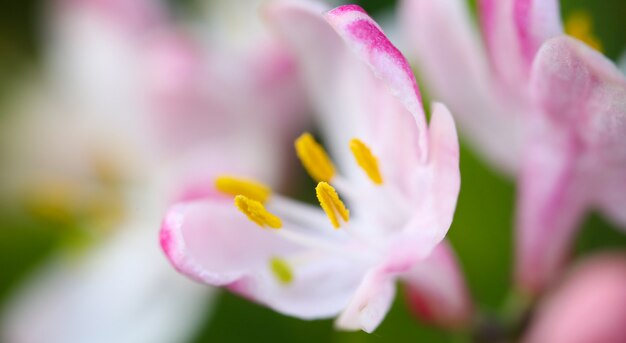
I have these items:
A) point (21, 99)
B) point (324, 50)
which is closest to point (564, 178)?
point (324, 50)

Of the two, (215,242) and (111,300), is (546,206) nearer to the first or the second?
(215,242)

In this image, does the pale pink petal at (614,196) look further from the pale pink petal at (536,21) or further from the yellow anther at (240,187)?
the yellow anther at (240,187)

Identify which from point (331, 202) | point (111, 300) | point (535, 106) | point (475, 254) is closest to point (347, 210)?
point (331, 202)

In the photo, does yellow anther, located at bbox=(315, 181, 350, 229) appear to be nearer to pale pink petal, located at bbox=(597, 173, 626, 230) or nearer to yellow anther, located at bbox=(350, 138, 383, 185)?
yellow anther, located at bbox=(350, 138, 383, 185)

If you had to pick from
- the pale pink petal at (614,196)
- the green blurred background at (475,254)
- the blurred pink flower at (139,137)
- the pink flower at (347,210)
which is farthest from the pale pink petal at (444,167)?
the blurred pink flower at (139,137)

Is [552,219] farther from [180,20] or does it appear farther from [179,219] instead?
[180,20]

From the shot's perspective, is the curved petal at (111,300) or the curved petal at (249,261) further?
the curved petal at (111,300)

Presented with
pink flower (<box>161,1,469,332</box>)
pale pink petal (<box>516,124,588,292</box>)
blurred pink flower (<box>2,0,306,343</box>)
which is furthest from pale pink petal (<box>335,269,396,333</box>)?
blurred pink flower (<box>2,0,306,343</box>)
